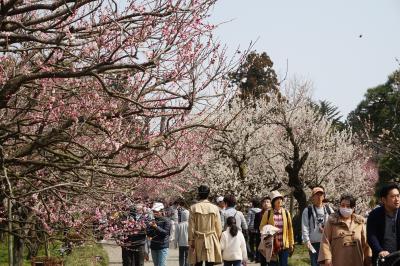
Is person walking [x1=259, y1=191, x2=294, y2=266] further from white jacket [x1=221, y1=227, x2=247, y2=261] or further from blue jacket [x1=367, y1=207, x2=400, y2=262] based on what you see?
blue jacket [x1=367, y1=207, x2=400, y2=262]

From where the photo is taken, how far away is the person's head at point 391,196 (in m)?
7.46

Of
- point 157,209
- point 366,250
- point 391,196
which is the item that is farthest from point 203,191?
point 391,196

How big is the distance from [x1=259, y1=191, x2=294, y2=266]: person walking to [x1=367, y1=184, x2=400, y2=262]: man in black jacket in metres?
3.56

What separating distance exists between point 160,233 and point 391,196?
6.28 metres

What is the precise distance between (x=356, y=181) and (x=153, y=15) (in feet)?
102

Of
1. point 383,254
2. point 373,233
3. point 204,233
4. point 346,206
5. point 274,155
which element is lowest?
point 383,254

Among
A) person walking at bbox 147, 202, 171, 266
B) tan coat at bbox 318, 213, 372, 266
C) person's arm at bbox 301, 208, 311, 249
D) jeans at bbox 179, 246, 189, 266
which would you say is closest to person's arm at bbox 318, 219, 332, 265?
tan coat at bbox 318, 213, 372, 266

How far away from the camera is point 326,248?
8.30 meters

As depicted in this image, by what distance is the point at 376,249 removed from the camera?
7.48 metres

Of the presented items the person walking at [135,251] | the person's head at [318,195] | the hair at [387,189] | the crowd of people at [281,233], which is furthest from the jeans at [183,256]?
the hair at [387,189]

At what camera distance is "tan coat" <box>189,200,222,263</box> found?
1068 cm

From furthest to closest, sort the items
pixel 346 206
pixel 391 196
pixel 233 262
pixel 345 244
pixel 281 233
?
pixel 233 262 → pixel 281 233 → pixel 346 206 → pixel 345 244 → pixel 391 196

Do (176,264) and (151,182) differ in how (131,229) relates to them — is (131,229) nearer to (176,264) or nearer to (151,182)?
(151,182)

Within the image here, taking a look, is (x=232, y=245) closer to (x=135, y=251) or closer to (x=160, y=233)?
(x=160, y=233)
